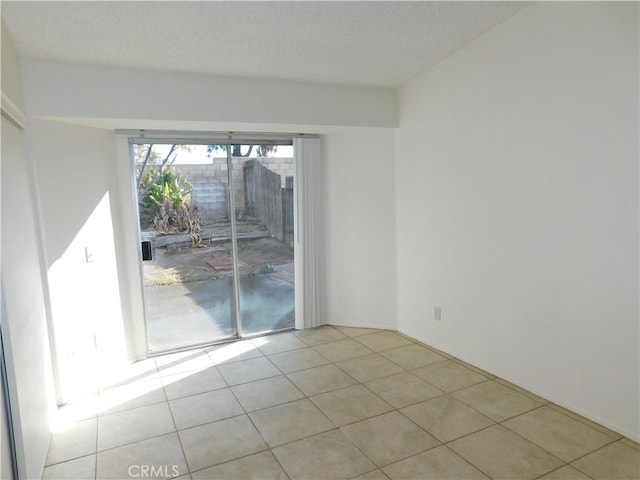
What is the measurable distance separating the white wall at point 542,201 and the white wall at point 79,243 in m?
2.73

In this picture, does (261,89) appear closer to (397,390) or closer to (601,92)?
(601,92)

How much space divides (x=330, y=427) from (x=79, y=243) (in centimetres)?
227

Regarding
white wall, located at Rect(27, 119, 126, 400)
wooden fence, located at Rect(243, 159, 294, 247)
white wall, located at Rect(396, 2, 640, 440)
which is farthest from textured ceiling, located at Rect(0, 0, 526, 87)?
wooden fence, located at Rect(243, 159, 294, 247)

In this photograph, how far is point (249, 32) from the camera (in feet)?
8.29

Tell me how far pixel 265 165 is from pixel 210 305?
4.95 feet

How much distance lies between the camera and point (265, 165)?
4133 mm

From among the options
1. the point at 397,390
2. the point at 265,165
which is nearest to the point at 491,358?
the point at 397,390

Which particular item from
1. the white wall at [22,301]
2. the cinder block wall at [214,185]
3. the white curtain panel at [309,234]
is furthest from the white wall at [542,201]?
the white wall at [22,301]

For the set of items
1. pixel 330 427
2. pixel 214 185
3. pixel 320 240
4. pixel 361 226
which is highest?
pixel 214 185

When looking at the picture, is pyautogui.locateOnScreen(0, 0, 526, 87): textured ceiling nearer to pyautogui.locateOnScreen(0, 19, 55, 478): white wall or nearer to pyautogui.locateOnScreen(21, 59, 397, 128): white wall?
pyautogui.locateOnScreen(21, 59, 397, 128): white wall

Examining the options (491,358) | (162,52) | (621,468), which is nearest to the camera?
(621,468)

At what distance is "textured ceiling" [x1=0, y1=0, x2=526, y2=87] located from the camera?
2.22 metres

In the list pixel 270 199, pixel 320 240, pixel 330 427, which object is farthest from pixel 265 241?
pixel 330 427

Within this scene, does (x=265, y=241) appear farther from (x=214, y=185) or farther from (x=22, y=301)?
(x=22, y=301)
